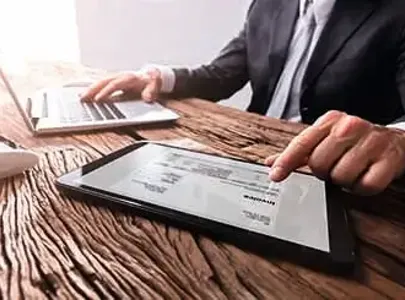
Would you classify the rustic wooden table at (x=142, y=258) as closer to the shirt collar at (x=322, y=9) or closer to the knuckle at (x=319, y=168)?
the knuckle at (x=319, y=168)

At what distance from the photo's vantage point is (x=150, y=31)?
2.75m

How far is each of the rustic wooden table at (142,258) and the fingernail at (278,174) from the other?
0.25 ft

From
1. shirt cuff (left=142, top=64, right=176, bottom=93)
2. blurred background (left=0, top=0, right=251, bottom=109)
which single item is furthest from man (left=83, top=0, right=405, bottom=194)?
blurred background (left=0, top=0, right=251, bottom=109)

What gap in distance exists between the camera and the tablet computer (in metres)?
0.43

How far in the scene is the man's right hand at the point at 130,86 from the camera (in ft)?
3.38

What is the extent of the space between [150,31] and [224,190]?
2.33 metres

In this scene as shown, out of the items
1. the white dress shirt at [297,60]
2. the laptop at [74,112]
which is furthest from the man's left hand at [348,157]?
the white dress shirt at [297,60]

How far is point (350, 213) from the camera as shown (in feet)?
1.71

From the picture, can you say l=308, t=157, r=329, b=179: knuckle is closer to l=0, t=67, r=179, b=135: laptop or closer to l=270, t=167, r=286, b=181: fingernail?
l=270, t=167, r=286, b=181: fingernail

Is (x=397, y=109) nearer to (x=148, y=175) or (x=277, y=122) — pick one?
(x=277, y=122)

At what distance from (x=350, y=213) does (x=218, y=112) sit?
49 cm

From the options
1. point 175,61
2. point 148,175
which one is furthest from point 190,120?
point 175,61

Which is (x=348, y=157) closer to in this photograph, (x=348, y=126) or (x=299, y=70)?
(x=348, y=126)

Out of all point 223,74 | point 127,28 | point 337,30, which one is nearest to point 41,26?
point 127,28
